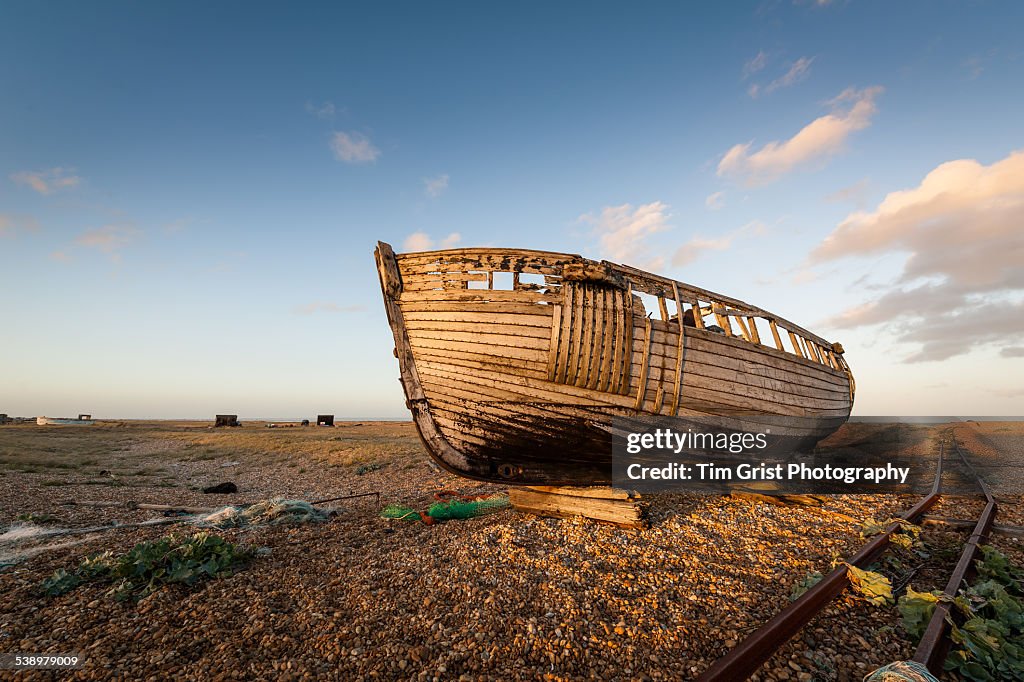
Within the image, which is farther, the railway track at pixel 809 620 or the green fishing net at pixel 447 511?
the green fishing net at pixel 447 511

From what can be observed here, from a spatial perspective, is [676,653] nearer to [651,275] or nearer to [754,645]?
[754,645]

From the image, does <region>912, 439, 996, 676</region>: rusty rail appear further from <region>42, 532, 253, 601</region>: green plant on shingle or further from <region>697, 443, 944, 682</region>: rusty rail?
<region>42, 532, 253, 601</region>: green plant on shingle

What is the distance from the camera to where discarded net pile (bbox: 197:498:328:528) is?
8.20 m

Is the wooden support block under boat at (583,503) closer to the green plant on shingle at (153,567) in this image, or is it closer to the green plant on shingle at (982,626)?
the green plant on shingle at (982,626)

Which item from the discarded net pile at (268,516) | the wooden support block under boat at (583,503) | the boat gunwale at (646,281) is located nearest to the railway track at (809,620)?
the wooden support block under boat at (583,503)

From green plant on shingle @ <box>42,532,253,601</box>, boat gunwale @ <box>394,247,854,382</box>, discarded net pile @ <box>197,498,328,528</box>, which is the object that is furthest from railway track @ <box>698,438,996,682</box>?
discarded net pile @ <box>197,498,328,528</box>

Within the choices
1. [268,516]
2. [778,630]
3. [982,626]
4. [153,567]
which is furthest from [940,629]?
[268,516]

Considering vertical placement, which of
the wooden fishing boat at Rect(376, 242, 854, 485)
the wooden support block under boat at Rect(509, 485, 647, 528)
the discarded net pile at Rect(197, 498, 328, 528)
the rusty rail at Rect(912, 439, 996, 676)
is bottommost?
the discarded net pile at Rect(197, 498, 328, 528)

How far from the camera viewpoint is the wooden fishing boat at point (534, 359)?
24.9 feet

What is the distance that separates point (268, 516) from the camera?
8.44 m

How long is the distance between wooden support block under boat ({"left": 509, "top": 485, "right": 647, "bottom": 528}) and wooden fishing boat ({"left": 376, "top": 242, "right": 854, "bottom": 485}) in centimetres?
27

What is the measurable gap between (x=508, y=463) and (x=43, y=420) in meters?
75.4

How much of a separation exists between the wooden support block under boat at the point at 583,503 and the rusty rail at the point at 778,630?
2.82 m

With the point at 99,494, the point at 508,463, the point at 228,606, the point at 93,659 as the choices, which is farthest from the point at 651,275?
the point at 99,494
